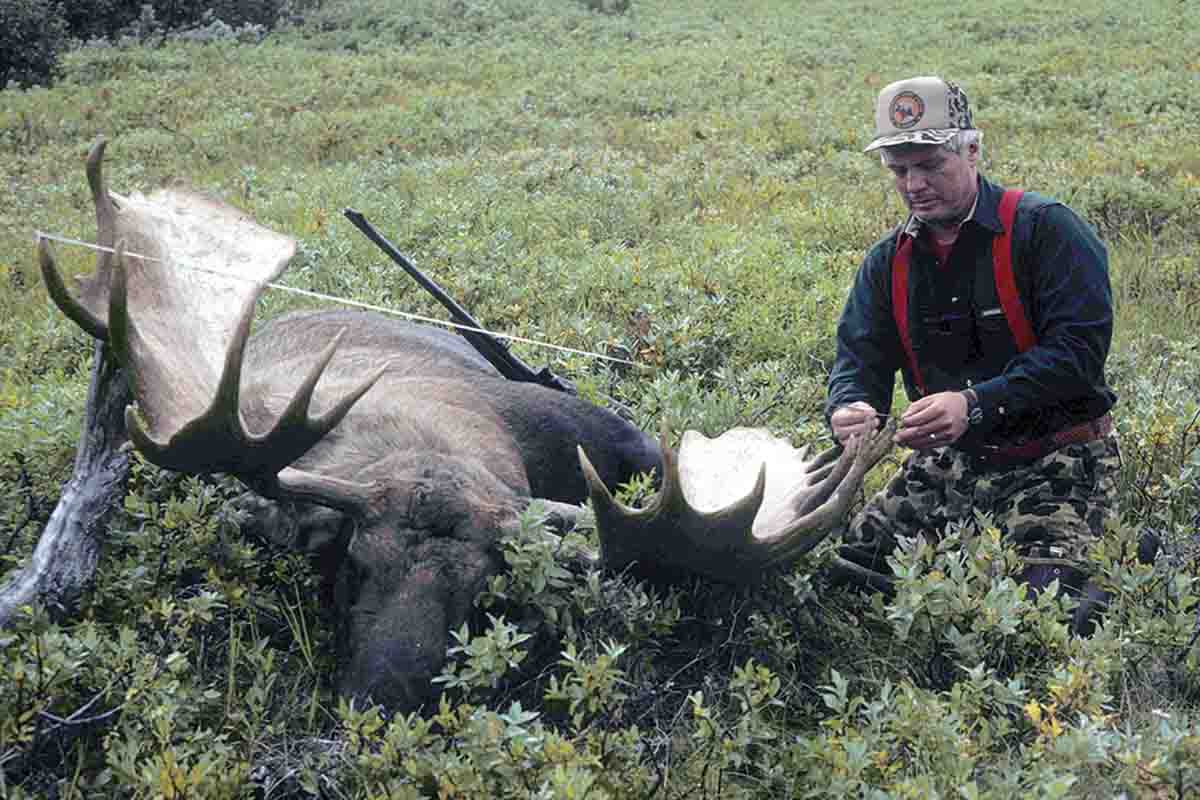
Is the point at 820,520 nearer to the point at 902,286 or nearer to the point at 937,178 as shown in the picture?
the point at 902,286

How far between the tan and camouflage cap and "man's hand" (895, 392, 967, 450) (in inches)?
39.1

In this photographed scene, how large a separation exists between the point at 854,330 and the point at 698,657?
1688 millimetres

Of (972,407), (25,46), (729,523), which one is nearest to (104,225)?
(729,523)

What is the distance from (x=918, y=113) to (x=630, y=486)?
70.9 inches

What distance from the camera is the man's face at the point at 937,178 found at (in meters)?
4.85

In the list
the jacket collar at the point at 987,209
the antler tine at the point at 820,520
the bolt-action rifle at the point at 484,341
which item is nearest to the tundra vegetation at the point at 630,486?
the antler tine at the point at 820,520

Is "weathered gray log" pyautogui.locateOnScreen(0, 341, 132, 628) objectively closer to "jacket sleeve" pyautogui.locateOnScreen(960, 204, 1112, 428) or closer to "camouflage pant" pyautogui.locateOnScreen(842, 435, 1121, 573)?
"camouflage pant" pyautogui.locateOnScreen(842, 435, 1121, 573)

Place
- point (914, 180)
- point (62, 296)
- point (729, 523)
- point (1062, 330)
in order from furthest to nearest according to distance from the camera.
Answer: point (914, 180), point (1062, 330), point (729, 523), point (62, 296)

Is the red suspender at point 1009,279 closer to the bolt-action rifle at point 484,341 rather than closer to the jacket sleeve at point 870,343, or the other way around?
the jacket sleeve at point 870,343

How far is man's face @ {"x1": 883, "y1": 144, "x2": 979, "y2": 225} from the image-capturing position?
485 centimetres

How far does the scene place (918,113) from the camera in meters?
4.81

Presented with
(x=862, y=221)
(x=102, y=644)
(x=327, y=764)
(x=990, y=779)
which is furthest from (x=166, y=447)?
(x=862, y=221)

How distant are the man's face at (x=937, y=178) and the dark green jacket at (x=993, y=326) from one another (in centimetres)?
8

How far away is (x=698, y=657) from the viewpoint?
4.29 metres
